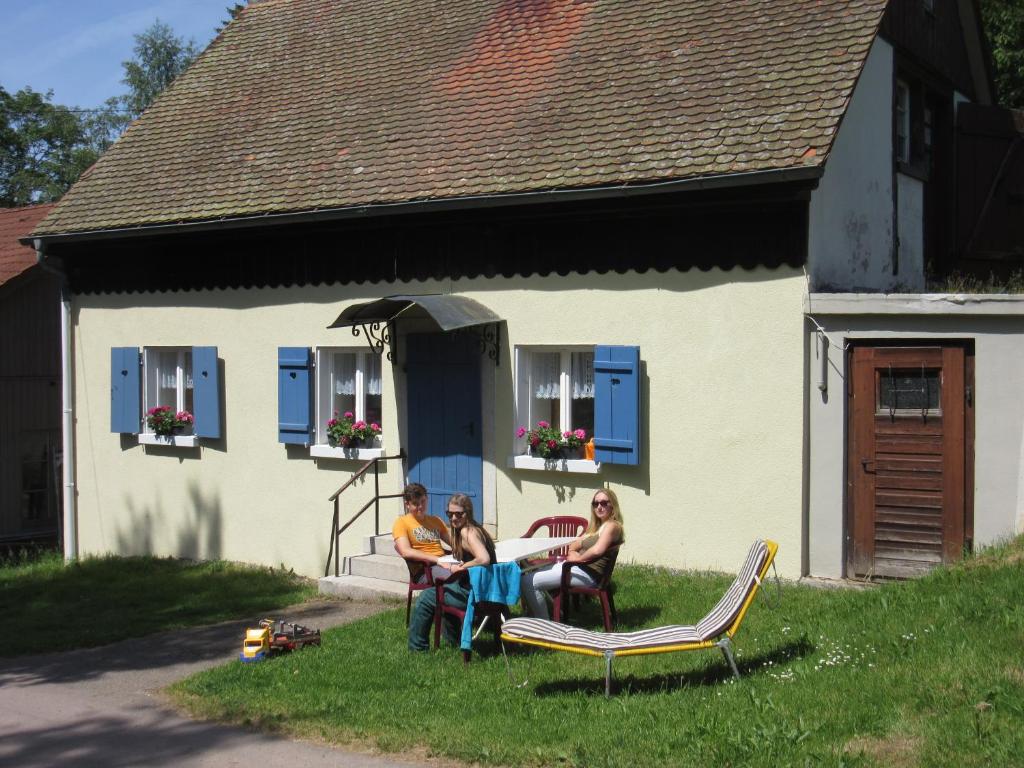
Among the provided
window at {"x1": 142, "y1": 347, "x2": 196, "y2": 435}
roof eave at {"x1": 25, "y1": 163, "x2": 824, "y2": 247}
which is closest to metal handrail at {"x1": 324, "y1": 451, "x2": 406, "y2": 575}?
roof eave at {"x1": 25, "y1": 163, "x2": 824, "y2": 247}

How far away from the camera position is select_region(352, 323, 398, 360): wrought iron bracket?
40.7 ft

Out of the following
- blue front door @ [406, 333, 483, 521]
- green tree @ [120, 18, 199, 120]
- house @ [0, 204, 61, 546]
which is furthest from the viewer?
green tree @ [120, 18, 199, 120]

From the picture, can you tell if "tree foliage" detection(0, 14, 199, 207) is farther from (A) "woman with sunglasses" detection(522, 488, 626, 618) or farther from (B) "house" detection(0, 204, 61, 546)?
(A) "woman with sunglasses" detection(522, 488, 626, 618)

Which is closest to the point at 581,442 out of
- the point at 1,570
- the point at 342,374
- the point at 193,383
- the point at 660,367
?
the point at 660,367

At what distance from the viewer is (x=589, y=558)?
8602mm

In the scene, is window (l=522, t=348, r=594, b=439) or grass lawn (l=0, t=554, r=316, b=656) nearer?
grass lawn (l=0, t=554, r=316, b=656)

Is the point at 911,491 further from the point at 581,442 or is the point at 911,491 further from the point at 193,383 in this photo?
the point at 193,383

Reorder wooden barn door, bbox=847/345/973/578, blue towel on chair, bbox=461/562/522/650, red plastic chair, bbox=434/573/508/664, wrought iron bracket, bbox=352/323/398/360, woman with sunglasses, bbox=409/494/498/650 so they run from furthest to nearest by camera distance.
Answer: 1. wrought iron bracket, bbox=352/323/398/360
2. wooden barn door, bbox=847/345/973/578
3. woman with sunglasses, bbox=409/494/498/650
4. red plastic chair, bbox=434/573/508/664
5. blue towel on chair, bbox=461/562/522/650

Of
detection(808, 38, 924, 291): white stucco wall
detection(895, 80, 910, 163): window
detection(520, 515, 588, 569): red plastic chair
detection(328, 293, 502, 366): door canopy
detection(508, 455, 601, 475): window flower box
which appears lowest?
detection(520, 515, 588, 569): red plastic chair

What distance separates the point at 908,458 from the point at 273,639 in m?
5.35

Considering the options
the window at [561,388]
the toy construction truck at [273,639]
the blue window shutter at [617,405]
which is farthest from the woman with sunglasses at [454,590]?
the window at [561,388]

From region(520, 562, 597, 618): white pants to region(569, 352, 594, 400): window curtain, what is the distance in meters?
2.74

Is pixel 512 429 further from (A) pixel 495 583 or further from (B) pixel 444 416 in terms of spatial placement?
(A) pixel 495 583

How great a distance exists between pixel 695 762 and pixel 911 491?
15.3 feet
